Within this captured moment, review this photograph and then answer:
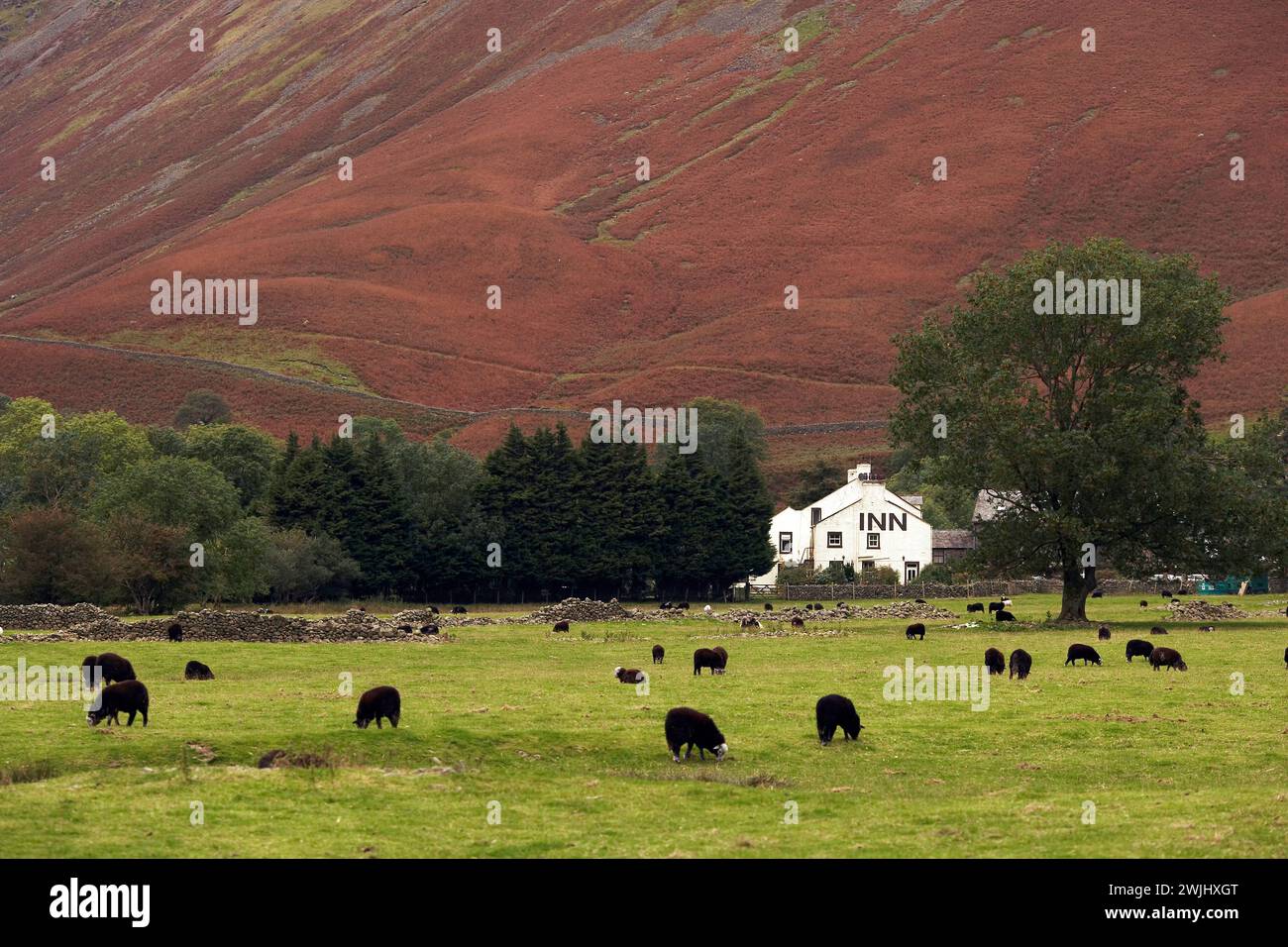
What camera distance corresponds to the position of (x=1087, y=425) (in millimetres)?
73500

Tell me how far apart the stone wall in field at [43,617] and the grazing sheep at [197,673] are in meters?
22.2

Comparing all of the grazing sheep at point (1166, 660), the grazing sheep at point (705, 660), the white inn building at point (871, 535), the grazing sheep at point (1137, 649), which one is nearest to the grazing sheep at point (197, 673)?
the grazing sheep at point (705, 660)

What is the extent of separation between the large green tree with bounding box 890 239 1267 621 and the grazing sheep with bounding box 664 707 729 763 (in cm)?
4337

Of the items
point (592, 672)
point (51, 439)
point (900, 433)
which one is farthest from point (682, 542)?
point (592, 672)

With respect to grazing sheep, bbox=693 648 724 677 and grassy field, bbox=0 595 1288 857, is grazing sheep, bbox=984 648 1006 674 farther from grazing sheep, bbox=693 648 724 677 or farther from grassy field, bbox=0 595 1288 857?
grazing sheep, bbox=693 648 724 677

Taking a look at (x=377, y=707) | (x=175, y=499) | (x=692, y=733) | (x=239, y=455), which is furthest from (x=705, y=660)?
(x=239, y=455)

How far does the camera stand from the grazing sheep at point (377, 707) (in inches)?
1179

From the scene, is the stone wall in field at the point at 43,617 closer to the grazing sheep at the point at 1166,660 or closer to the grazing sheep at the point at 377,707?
the grazing sheep at the point at 377,707

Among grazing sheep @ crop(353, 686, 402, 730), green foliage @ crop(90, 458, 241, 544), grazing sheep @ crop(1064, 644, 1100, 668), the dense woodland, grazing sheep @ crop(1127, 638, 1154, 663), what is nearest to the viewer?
grazing sheep @ crop(353, 686, 402, 730)

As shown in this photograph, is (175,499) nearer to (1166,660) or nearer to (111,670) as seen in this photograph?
(111,670)

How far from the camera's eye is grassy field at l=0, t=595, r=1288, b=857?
20500 mm

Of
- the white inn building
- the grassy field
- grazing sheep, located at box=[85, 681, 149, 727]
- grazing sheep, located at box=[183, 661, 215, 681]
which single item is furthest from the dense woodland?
grazing sheep, located at box=[85, 681, 149, 727]

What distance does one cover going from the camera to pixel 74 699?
117 feet
